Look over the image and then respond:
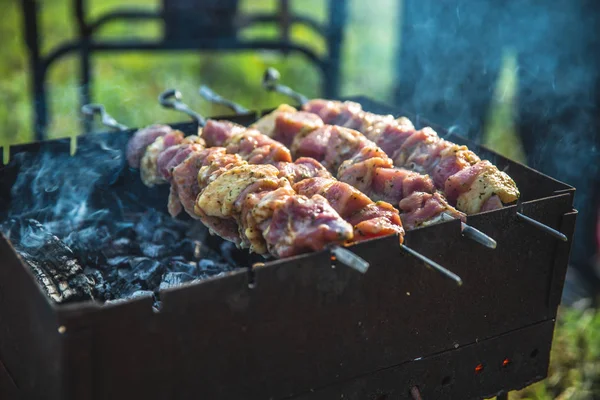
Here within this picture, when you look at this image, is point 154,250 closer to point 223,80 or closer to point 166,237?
point 166,237

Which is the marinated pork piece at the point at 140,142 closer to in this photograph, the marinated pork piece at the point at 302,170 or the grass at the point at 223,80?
the marinated pork piece at the point at 302,170

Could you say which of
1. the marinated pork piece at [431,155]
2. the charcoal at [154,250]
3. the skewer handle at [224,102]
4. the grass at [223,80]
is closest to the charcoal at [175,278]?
the charcoal at [154,250]

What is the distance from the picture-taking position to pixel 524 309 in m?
2.82

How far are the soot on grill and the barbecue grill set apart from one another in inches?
13.2

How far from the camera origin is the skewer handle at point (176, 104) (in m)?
3.56

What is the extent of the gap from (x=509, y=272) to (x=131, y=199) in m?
1.81

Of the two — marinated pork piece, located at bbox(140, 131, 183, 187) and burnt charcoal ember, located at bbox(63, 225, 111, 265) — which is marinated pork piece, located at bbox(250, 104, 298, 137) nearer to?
marinated pork piece, located at bbox(140, 131, 183, 187)

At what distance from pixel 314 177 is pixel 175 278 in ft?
2.24

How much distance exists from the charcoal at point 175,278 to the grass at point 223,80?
2.34 meters

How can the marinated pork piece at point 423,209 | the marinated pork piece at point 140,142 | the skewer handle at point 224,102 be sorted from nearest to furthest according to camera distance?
the marinated pork piece at point 423,209, the marinated pork piece at point 140,142, the skewer handle at point 224,102

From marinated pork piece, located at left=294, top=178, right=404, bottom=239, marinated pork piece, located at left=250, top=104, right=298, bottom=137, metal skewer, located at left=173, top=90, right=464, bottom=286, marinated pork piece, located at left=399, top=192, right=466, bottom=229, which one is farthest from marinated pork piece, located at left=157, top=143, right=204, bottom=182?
metal skewer, located at left=173, top=90, right=464, bottom=286

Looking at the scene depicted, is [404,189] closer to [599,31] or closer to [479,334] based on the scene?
[479,334]

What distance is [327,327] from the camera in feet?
7.77

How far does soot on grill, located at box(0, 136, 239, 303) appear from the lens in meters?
2.82
